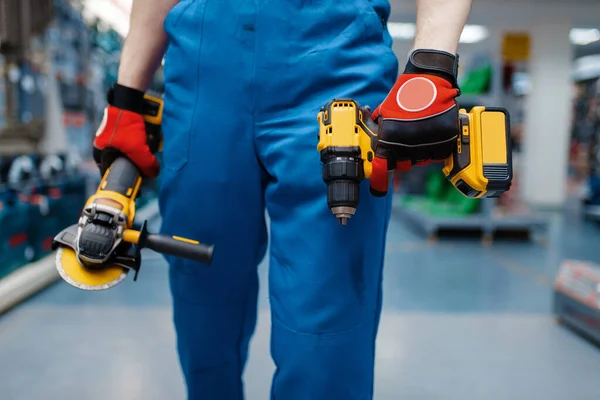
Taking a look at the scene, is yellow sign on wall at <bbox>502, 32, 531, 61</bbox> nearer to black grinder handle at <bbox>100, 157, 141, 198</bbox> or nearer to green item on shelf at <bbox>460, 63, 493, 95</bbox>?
green item on shelf at <bbox>460, 63, 493, 95</bbox>

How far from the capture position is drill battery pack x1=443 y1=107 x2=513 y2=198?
780 millimetres

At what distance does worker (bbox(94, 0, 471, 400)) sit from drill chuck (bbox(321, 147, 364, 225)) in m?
0.04

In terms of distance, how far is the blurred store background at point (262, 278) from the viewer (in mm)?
1988

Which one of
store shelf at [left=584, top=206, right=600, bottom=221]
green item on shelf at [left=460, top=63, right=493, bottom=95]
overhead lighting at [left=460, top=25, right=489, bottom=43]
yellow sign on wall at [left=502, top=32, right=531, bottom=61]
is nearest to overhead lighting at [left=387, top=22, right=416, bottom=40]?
overhead lighting at [left=460, top=25, right=489, bottom=43]

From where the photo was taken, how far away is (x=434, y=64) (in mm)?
790

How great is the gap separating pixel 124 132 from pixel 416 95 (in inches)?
22.8

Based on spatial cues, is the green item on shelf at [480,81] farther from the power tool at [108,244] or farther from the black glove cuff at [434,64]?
the power tool at [108,244]

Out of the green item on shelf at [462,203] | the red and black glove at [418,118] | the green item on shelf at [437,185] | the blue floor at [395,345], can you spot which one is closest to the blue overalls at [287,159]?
the red and black glove at [418,118]

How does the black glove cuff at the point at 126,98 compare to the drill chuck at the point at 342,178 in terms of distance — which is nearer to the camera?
the drill chuck at the point at 342,178

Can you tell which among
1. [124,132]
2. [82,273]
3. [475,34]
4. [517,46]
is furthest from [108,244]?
[475,34]

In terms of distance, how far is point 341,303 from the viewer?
0.86 meters

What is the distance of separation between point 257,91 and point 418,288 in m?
2.52

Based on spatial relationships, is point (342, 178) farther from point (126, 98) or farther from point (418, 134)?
point (126, 98)

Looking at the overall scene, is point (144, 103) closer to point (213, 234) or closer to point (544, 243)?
point (213, 234)
